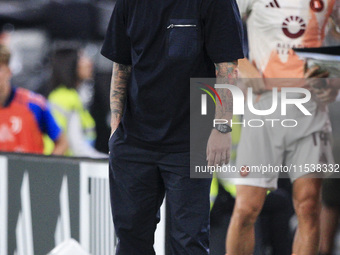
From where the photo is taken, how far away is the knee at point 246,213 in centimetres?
309

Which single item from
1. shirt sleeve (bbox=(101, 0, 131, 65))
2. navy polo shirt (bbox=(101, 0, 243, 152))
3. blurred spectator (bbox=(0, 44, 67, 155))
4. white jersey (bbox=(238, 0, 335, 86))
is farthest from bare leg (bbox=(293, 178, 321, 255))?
blurred spectator (bbox=(0, 44, 67, 155))

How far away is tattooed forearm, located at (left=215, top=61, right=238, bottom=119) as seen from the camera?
224 centimetres

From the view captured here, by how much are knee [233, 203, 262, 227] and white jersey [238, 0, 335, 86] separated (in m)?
0.73

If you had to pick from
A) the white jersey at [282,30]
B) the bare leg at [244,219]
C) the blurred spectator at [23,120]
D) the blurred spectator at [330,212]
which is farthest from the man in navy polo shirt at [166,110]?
the blurred spectator at [23,120]

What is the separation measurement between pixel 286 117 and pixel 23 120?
182cm

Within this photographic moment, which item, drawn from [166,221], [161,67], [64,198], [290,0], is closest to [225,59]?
[161,67]

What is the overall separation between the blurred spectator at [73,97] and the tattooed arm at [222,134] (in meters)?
1.41

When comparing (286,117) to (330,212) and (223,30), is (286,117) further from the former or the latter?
(223,30)

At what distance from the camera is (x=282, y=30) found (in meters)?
2.91

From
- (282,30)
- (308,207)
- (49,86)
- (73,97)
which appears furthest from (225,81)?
(49,86)

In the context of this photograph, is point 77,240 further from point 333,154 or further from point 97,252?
point 333,154

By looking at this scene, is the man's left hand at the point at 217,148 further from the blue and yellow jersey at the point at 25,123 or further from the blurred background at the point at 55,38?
the blue and yellow jersey at the point at 25,123

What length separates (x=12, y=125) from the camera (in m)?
3.82

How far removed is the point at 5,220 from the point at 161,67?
211 cm
